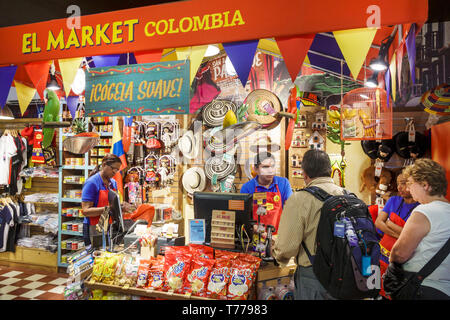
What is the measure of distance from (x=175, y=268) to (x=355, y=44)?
214 centimetres

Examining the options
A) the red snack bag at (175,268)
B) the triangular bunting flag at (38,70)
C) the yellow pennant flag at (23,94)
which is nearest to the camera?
the red snack bag at (175,268)

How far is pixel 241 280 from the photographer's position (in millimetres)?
2100

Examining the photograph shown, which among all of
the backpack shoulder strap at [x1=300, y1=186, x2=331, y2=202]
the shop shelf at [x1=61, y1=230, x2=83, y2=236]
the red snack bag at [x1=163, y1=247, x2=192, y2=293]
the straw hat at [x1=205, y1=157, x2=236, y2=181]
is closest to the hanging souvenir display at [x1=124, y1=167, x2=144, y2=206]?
the shop shelf at [x1=61, y1=230, x2=83, y2=236]

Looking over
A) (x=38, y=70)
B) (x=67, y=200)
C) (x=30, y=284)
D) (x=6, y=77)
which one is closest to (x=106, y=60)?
(x=38, y=70)

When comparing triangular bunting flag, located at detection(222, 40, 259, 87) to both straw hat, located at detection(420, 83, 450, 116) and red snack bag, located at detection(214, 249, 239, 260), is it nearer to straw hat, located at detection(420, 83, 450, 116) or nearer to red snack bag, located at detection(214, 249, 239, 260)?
red snack bag, located at detection(214, 249, 239, 260)

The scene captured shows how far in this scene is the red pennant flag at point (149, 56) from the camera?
8.98 feet

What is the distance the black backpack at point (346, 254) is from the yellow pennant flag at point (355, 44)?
3.48 ft

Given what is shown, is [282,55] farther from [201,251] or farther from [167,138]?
[167,138]

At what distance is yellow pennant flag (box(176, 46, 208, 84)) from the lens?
104 inches

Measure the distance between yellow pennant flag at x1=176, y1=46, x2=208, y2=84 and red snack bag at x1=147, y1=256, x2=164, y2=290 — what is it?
60.6 inches

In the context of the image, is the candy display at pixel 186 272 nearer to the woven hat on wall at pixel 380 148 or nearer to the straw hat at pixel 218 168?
the straw hat at pixel 218 168

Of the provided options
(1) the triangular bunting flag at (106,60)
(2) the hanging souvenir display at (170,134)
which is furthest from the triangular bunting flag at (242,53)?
(2) the hanging souvenir display at (170,134)
